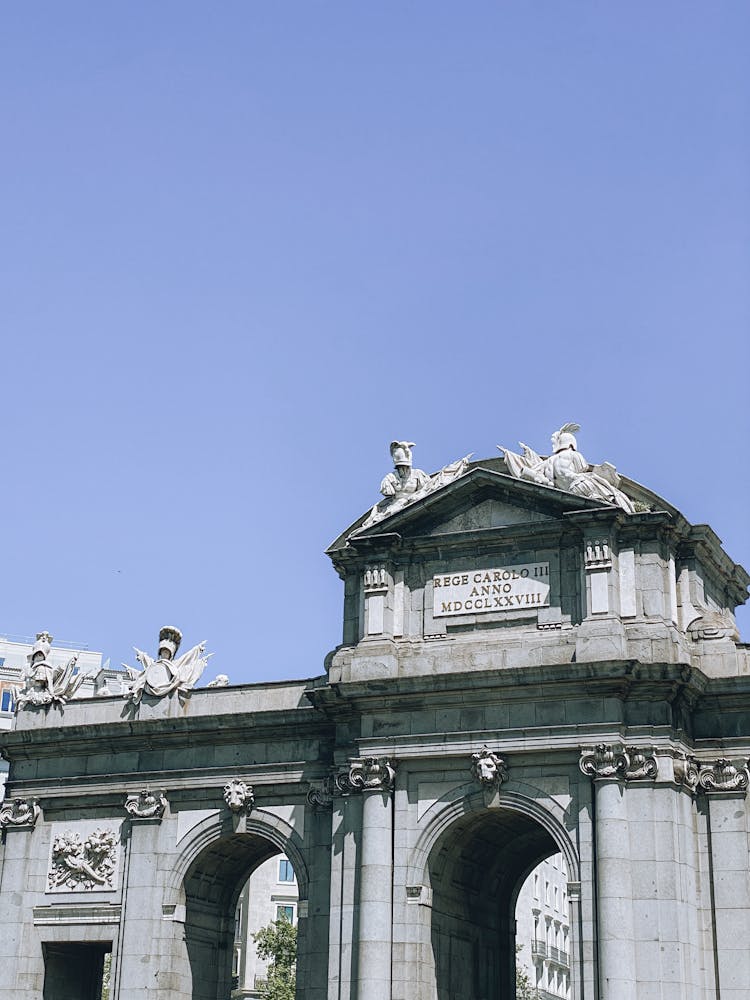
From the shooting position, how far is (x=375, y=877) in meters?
35.5

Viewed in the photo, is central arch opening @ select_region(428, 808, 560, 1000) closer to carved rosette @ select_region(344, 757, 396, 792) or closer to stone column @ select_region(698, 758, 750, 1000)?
carved rosette @ select_region(344, 757, 396, 792)

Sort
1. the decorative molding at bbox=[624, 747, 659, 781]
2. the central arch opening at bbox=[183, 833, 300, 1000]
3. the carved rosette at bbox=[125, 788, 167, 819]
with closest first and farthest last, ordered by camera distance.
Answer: the decorative molding at bbox=[624, 747, 659, 781]
the central arch opening at bbox=[183, 833, 300, 1000]
the carved rosette at bbox=[125, 788, 167, 819]

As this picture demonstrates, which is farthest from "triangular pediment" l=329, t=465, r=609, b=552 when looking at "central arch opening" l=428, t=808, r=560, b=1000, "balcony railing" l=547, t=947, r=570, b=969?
"balcony railing" l=547, t=947, r=570, b=969

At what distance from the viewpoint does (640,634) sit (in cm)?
3462

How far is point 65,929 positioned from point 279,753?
24.8 feet

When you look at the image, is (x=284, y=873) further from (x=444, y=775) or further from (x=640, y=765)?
(x=640, y=765)

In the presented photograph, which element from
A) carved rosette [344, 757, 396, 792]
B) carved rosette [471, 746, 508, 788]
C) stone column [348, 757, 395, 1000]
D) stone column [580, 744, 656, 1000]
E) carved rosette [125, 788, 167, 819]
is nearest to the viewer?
stone column [580, 744, 656, 1000]

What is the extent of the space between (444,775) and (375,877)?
2827 millimetres

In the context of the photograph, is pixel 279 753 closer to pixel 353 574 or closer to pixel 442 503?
pixel 353 574

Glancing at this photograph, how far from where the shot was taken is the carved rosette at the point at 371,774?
36094 mm

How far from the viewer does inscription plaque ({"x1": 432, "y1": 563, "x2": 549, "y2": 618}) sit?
36.4 metres

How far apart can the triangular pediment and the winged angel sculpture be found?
6429 millimetres

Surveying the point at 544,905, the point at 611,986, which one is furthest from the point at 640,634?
the point at 544,905

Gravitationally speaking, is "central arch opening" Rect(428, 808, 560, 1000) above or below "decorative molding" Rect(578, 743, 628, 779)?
below
